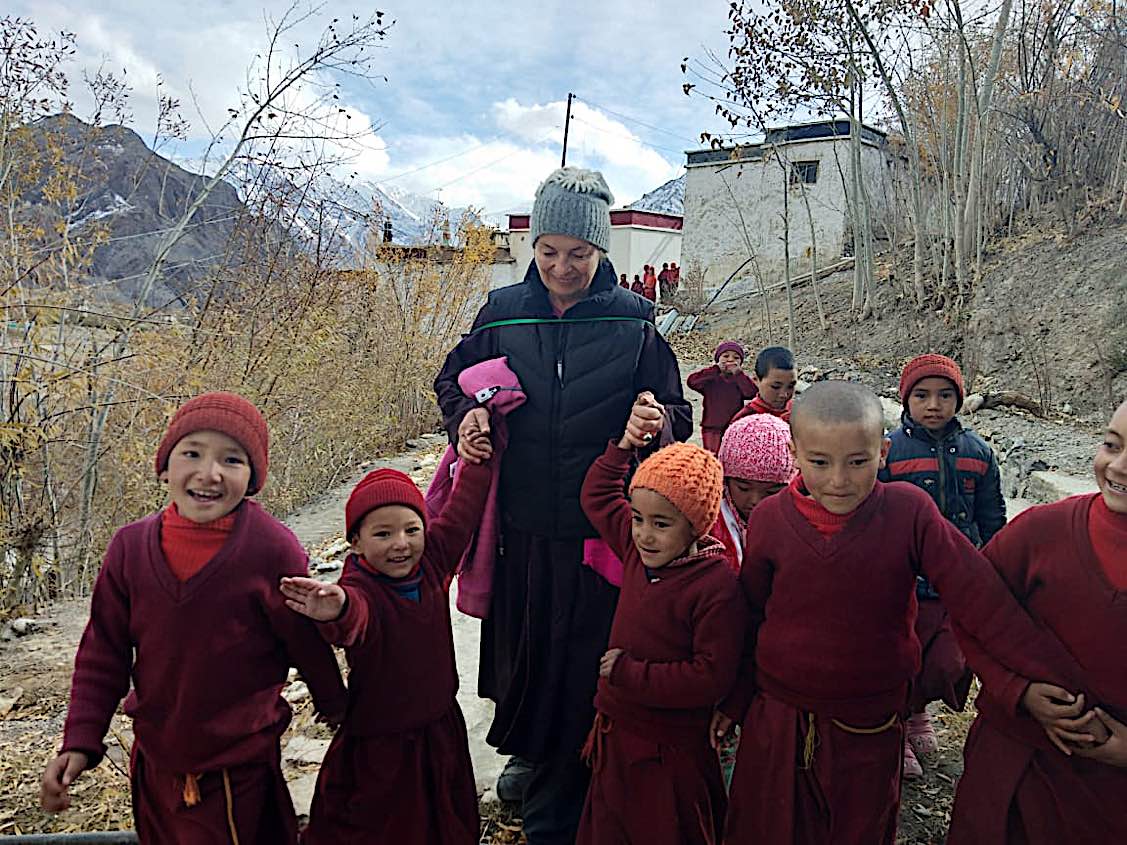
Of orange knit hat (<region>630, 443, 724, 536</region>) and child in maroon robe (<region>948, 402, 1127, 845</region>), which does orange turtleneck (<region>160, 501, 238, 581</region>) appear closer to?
orange knit hat (<region>630, 443, 724, 536</region>)

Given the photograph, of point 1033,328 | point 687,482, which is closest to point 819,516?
point 687,482

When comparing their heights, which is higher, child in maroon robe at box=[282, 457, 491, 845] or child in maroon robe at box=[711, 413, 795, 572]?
child in maroon robe at box=[711, 413, 795, 572]

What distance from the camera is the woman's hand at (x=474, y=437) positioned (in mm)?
2561

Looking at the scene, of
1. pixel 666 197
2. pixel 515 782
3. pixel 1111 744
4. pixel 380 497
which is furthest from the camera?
pixel 666 197

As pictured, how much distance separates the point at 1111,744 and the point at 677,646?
95 cm

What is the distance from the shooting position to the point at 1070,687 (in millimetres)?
1810

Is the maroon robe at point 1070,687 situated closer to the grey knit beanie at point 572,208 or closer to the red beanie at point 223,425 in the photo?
the grey knit beanie at point 572,208

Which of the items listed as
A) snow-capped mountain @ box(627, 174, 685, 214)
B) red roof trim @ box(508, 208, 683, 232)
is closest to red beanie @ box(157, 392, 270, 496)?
red roof trim @ box(508, 208, 683, 232)

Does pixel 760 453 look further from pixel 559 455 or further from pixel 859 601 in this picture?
pixel 859 601

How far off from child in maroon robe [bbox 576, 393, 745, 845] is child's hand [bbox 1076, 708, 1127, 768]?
0.78m

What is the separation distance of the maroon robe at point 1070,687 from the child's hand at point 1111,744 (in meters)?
0.03

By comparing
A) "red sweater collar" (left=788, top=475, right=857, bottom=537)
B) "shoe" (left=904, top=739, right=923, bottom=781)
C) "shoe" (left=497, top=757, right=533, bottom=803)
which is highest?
"red sweater collar" (left=788, top=475, right=857, bottom=537)

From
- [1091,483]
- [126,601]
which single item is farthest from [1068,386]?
[126,601]

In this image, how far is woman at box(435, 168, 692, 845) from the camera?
8.56 feet
